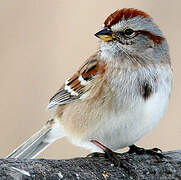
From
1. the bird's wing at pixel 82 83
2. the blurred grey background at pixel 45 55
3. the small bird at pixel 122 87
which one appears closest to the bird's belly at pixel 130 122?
the small bird at pixel 122 87

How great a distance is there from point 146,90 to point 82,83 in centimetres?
47

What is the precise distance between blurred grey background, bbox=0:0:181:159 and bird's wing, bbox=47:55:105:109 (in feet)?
3.00

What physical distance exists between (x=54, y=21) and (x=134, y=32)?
5.14 feet

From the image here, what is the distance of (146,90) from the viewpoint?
Result: 3.21 metres

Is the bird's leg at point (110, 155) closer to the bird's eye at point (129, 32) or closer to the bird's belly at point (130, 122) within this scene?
the bird's belly at point (130, 122)

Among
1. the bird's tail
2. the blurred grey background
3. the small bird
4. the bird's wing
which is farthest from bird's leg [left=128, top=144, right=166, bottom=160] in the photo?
the blurred grey background

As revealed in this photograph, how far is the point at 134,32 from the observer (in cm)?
336

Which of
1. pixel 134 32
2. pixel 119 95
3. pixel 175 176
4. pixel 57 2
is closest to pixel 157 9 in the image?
pixel 57 2

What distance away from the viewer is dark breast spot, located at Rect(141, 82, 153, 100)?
3.20 m

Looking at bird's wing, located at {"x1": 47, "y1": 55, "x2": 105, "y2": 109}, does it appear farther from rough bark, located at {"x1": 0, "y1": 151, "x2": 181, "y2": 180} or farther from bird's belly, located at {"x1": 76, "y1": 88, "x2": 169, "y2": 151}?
rough bark, located at {"x1": 0, "y1": 151, "x2": 181, "y2": 180}

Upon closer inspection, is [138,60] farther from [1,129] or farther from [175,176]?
[1,129]

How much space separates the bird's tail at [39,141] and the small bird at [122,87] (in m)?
0.25

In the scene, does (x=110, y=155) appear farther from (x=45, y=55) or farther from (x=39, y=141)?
(x=45, y=55)

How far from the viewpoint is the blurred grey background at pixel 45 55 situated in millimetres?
4605
